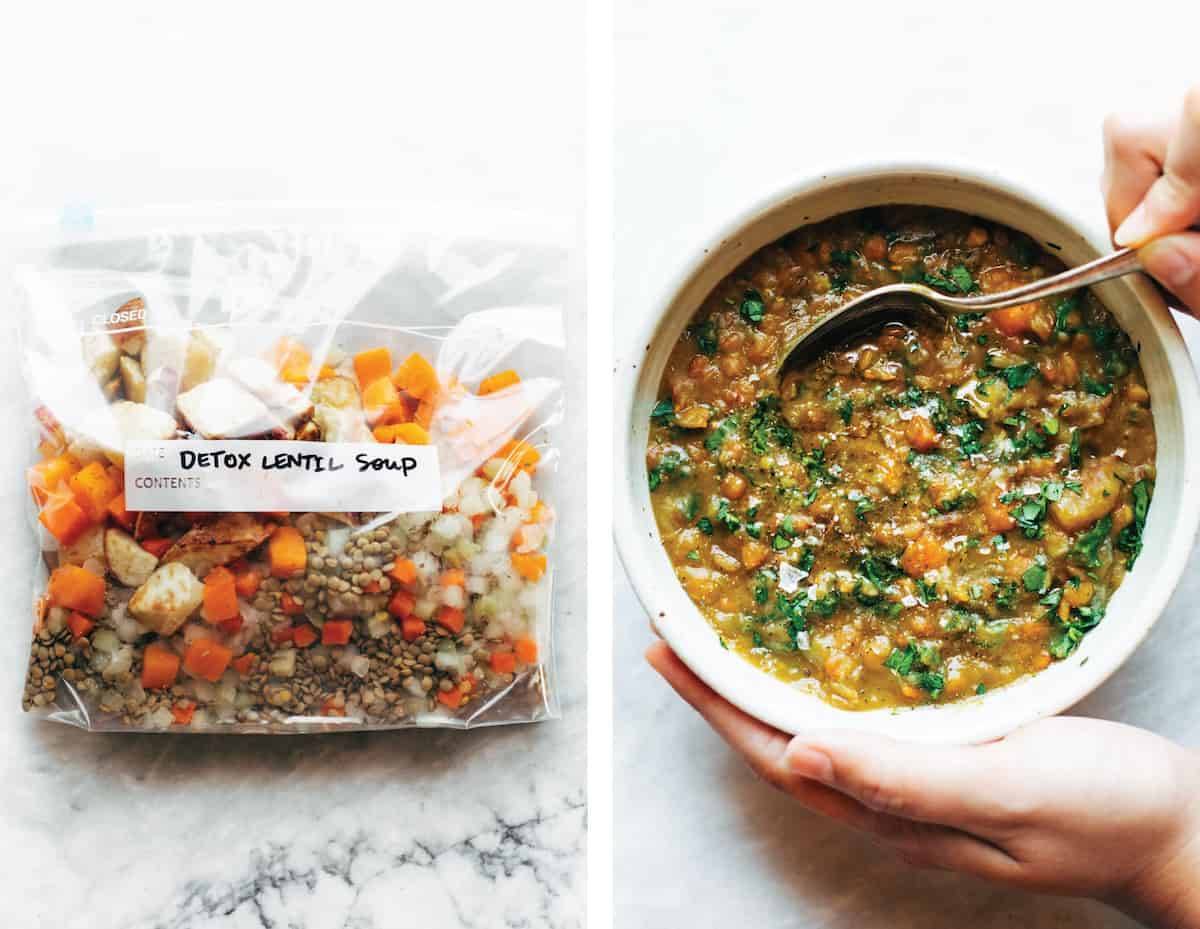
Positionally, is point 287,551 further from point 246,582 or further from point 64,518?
point 64,518

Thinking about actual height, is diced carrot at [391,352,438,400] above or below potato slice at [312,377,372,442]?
above

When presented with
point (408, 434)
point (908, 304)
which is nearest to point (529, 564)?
point (408, 434)

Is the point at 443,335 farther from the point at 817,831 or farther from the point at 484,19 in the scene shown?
the point at 817,831

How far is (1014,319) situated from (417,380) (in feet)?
2.24

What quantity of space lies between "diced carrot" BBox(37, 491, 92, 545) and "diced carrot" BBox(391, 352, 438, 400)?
40 centimetres

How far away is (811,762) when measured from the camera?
1.13 metres

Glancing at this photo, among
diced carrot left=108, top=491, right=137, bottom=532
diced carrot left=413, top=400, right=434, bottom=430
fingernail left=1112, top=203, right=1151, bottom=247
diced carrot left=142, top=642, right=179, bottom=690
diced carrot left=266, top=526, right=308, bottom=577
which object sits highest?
fingernail left=1112, top=203, right=1151, bottom=247

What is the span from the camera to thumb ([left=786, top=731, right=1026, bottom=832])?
1.12m

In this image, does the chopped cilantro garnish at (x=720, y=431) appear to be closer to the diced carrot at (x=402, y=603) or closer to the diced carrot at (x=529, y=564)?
the diced carrot at (x=529, y=564)

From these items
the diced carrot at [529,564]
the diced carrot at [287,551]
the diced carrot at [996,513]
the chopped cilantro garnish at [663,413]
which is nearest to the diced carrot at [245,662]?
the diced carrot at [287,551]

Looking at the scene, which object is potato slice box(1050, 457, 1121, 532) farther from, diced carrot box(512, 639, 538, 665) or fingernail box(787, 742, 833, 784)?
diced carrot box(512, 639, 538, 665)

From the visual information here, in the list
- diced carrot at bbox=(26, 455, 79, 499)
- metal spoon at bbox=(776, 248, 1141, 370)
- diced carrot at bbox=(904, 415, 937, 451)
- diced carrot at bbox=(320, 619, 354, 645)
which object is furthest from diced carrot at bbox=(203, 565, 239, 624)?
diced carrot at bbox=(904, 415, 937, 451)

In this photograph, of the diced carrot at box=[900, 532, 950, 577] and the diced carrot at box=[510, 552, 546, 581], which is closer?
the diced carrot at box=[900, 532, 950, 577]

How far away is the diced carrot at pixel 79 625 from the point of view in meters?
1.37
